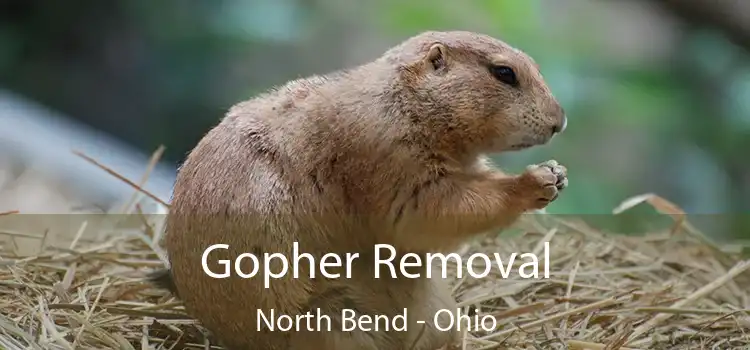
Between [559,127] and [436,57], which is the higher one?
[436,57]

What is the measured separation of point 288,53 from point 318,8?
17 centimetres

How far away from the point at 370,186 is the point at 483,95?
0.31m

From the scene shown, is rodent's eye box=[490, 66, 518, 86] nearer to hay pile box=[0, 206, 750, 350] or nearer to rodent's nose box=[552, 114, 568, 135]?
rodent's nose box=[552, 114, 568, 135]

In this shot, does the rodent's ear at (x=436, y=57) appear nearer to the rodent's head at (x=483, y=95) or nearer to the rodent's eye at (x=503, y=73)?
the rodent's head at (x=483, y=95)

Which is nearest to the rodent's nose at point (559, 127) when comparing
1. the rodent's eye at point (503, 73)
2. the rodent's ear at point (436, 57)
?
the rodent's eye at point (503, 73)

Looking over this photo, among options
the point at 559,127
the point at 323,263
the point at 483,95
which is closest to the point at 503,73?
the point at 483,95

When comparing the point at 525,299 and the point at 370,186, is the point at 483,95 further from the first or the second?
the point at 525,299

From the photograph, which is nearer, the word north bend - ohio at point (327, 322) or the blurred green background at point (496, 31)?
the word north bend - ohio at point (327, 322)

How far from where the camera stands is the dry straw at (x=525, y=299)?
203cm

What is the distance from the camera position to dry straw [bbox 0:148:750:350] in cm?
203

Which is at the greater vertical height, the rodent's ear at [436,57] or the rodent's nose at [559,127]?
the rodent's ear at [436,57]

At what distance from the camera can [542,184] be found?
6.27ft

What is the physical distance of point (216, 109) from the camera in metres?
2.45

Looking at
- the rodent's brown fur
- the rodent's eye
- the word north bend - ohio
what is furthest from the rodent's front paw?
the word north bend - ohio
